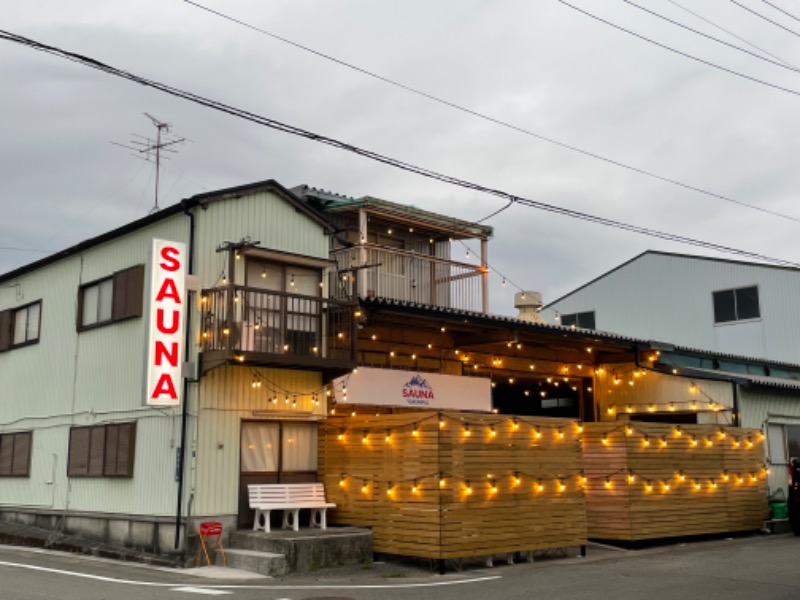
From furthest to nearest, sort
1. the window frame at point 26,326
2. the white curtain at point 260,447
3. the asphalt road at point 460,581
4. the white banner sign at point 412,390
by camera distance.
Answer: the window frame at point 26,326, the white banner sign at point 412,390, the white curtain at point 260,447, the asphalt road at point 460,581

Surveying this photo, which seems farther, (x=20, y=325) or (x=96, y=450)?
(x=20, y=325)

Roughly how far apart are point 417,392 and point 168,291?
252 inches

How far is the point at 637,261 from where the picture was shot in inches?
1540

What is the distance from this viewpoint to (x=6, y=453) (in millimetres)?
21000

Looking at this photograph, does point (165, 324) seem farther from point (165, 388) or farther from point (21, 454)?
point (21, 454)

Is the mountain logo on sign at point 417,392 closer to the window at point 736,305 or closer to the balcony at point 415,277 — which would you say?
the balcony at point 415,277

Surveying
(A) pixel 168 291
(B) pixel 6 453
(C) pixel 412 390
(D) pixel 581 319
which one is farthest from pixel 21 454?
(D) pixel 581 319

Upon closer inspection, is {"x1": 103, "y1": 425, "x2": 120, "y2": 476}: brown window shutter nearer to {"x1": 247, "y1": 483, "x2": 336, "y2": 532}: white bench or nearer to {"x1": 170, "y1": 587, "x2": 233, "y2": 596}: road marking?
A: {"x1": 247, "y1": 483, "x2": 336, "y2": 532}: white bench

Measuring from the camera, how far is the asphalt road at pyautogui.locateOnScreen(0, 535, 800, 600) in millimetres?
11555

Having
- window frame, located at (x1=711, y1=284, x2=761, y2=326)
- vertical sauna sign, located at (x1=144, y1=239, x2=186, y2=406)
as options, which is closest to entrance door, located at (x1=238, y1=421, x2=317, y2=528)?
vertical sauna sign, located at (x1=144, y1=239, x2=186, y2=406)

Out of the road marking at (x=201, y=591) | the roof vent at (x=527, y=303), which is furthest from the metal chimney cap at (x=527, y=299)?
the road marking at (x=201, y=591)

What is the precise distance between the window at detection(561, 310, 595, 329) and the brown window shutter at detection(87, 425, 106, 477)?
26.9m

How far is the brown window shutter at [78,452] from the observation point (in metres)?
17.8

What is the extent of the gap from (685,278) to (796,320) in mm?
5338
